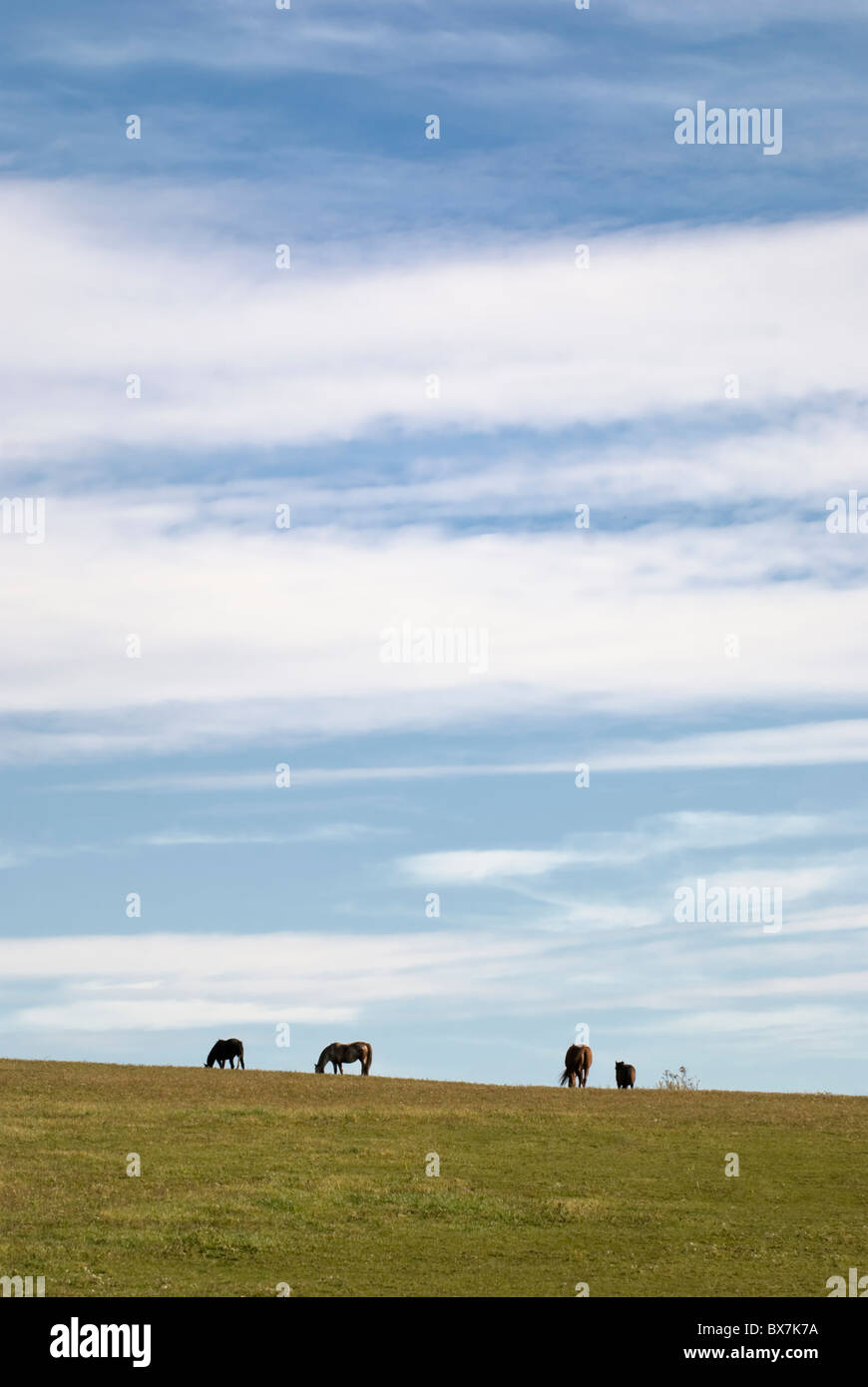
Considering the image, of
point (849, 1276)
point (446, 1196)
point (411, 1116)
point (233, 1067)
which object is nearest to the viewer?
point (849, 1276)

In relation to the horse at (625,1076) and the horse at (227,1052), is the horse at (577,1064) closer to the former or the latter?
the horse at (625,1076)

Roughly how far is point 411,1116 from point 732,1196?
38.2 ft

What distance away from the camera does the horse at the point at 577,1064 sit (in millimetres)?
56125

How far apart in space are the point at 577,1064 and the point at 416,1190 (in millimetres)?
21946

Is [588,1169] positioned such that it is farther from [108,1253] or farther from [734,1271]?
[108,1253]

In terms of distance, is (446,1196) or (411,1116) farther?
(411,1116)

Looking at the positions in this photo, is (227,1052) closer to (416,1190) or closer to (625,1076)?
(625,1076)

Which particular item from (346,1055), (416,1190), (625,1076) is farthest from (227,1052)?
(416,1190)

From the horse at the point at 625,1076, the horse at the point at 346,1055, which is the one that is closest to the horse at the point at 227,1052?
the horse at the point at 346,1055

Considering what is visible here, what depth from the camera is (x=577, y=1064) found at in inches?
2216

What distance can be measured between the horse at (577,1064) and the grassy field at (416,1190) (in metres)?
4.60

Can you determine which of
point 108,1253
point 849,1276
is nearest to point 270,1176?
point 108,1253
